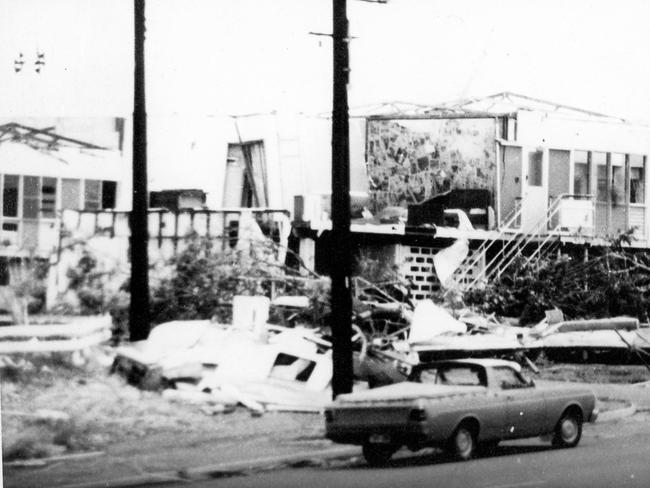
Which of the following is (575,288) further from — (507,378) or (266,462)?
(266,462)

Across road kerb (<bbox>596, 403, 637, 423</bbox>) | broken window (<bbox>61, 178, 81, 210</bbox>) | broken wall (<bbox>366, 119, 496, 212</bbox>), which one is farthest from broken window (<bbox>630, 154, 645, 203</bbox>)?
broken window (<bbox>61, 178, 81, 210</bbox>)

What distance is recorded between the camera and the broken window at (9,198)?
28.1ft

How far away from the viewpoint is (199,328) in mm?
9008

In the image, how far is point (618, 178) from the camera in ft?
33.2

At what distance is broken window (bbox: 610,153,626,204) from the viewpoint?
1012cm

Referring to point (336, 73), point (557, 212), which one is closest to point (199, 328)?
point (336, 73)

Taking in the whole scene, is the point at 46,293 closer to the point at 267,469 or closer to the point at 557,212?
the point at 267,469

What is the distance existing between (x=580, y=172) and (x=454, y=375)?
88.2 inches

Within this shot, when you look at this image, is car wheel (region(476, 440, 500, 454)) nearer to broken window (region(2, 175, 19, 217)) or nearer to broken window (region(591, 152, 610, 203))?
broken window (region(591, 152, 610, 203))

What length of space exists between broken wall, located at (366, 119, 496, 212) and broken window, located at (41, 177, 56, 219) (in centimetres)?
265

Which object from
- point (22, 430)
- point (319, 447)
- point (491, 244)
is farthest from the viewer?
point (491, 244)

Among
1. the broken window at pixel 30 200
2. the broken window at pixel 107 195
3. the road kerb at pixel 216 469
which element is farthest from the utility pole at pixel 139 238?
the road kerb at pixel 216 469

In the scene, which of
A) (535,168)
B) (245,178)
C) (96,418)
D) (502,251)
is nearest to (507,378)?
(502,251)

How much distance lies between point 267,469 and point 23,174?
285cm
